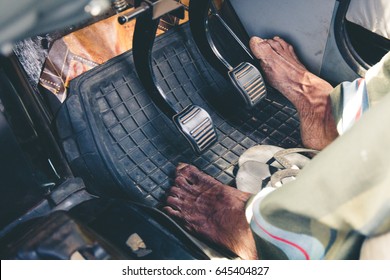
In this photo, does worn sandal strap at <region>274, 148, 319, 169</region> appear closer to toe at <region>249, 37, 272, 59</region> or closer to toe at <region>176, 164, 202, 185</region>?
toe at <region>176, 164, 202, 185</region>

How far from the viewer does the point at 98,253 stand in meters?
0.63

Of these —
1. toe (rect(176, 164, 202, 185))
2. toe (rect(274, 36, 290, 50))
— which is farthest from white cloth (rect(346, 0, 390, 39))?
toe (rect(176, 164, 202, 185))

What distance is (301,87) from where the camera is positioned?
1.28m

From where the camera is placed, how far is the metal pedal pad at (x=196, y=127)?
113 cm

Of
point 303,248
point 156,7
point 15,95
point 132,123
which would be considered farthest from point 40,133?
point 303,248

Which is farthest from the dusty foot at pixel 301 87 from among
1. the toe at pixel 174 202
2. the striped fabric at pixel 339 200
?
the striped fabric at pixel 339 200

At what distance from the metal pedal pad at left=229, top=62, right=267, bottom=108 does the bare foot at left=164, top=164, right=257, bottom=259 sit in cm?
27

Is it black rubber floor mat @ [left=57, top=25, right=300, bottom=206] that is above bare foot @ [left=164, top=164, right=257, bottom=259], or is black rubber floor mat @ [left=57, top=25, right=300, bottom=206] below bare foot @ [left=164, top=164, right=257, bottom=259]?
above

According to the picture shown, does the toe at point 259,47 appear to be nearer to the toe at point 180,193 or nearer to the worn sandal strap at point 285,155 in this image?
the worn sandal strap at point 285,155

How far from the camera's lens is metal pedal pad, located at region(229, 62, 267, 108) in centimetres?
123

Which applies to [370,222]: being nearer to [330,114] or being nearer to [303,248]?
[303,248]

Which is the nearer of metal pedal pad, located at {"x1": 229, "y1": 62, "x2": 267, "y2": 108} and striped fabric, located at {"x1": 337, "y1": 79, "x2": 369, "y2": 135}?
striped fabric, located at {"x1": 337, "y1": 79, "x2": 369, "y2": 135}

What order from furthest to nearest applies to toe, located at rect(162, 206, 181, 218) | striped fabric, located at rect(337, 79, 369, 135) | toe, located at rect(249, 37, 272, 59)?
toe, located at rect(249, 37, 272, 59)
toe, located at rect(162, 206, 181, 218)
striped fabric, located at rect(337, 79, 369, 135)

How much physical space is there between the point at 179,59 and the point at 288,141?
1.36 feet
